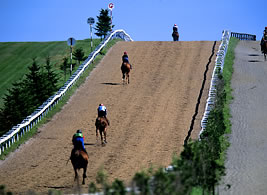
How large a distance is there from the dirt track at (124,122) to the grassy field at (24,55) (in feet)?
45.8

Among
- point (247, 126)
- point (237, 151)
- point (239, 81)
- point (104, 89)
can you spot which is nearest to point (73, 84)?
point (104, 89)

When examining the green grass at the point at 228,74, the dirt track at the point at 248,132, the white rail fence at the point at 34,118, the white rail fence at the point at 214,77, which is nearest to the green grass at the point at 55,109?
the white rail fence at the point at 34,118

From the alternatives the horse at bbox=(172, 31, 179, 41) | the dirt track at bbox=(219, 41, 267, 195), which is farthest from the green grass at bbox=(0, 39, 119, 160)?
the dirt track at bbox=(219, 41, 267, 195)

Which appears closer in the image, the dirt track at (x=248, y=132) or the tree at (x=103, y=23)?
A: the dirt track at (x=248, y=132)

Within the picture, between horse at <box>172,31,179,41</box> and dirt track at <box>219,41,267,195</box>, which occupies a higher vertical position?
horse at <box>172,31,179,41</box>

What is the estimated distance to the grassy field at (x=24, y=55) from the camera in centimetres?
6002

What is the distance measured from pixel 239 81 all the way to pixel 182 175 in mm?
27966

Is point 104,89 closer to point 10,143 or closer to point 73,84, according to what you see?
point 73,84

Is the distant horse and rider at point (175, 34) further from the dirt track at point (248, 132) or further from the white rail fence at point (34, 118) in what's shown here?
the white rail fence at point (34, 118)

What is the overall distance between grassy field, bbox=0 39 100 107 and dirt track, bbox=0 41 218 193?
14.0 metres

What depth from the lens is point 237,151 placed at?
84.4 feet

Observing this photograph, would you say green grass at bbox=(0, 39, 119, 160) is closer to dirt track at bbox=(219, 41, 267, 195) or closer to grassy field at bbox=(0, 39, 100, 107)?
dirt track at bbox=(219, 41, 267, 195)

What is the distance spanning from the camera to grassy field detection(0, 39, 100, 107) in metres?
60.0

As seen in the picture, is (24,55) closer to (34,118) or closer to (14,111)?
(14,111)
